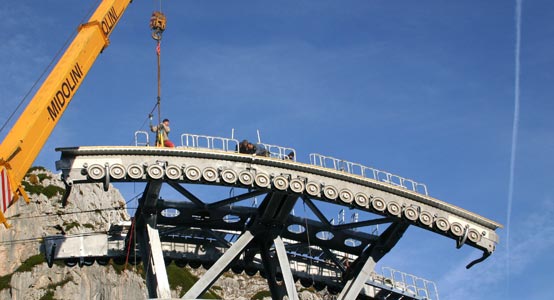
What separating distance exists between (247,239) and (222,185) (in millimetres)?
4386

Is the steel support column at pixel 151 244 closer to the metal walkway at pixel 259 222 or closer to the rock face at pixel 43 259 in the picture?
the metal walkway at pixel 259 222

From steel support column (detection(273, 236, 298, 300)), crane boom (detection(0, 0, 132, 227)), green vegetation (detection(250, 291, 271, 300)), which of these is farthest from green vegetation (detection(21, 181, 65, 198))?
steel support column (detection(273, 236, 298, 300))

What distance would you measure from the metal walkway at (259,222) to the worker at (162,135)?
2.37 metres

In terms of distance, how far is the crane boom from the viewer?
110ft

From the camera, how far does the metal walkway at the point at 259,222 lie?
41094 millimetres

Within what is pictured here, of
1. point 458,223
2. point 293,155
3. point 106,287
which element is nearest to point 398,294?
point 458,223

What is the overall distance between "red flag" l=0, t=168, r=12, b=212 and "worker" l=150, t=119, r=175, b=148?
1190 centimetres

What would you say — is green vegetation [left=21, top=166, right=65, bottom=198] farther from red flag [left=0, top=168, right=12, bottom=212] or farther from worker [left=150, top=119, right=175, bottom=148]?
red flag [left=0, top=168, right=12, bottom=212]

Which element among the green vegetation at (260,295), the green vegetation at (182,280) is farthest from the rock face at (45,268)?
the green vegetation at (260,295)

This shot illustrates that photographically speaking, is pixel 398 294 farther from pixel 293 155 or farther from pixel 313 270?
pixel 293 155

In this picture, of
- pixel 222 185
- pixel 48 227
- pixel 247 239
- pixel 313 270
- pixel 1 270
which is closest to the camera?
pixel 222 185

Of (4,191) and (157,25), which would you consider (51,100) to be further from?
(157,25)

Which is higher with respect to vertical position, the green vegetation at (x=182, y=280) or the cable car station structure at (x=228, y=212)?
the green vegetation at (x=182, y=280)

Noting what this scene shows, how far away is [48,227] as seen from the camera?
119 meters
